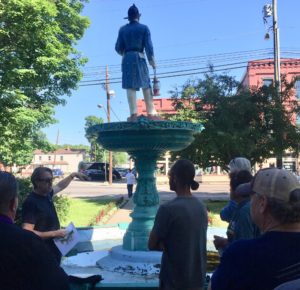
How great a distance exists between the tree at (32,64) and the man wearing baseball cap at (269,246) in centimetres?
1001

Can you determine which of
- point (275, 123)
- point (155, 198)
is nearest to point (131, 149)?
point (155, 198)

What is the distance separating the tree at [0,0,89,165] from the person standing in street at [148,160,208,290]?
8.67 m

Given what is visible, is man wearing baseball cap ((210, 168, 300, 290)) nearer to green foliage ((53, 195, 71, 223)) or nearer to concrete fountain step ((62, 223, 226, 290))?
concrete fountain step ((62, 223, 226, 290))

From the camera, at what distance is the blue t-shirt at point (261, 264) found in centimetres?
186

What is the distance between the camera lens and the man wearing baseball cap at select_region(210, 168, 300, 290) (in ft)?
6.11

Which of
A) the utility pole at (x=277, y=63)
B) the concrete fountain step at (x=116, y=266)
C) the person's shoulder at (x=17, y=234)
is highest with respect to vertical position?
the utility pole at (x=277, y=63)

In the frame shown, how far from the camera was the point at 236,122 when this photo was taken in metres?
17.2

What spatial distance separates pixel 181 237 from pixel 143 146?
3.01m

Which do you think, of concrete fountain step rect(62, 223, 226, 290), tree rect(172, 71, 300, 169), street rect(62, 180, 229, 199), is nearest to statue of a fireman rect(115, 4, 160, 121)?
concrete fountain step rect(62, 223, 226, 290)

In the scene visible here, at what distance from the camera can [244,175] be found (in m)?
3.57

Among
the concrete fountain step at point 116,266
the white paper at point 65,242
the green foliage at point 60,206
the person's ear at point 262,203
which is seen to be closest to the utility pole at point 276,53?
the green foliage at point 60,206

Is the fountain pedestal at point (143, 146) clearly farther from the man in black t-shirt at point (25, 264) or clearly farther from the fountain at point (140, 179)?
the man in black t-shirt at point (25, 264)

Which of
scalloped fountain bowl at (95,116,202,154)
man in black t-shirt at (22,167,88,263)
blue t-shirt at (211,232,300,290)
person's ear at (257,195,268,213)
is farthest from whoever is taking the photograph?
scalloped fountain bowl at (95,116,202,154)

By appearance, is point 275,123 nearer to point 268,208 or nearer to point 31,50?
point 31,50
